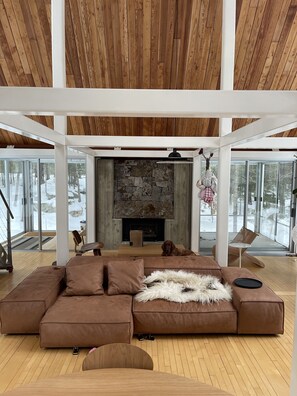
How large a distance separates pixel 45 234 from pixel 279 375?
6.47 meters

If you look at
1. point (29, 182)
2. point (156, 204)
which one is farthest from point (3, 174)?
point (156, 204)

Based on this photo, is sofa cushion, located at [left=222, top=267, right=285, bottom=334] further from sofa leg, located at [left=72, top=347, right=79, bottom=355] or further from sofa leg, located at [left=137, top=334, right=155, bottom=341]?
sofa leg, located at [left=72, top=347, right=79, bottom=355]

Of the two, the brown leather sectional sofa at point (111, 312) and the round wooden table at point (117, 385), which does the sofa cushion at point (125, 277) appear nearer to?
the brown leather sectional sofa at point (111, 312)

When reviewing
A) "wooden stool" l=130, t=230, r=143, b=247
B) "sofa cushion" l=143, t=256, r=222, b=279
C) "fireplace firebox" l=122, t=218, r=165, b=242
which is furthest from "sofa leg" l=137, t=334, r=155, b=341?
"fireplace firebox" l=122, t=218, r=165, b=242

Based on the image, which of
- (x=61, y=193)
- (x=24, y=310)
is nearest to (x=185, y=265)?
(x=61, y=193)

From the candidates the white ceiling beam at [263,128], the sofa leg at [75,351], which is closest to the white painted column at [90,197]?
the white ceiling beam at [263,128]

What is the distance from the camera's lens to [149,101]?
7.13ft

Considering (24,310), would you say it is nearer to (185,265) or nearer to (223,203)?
(185,265)

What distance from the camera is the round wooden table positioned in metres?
1.84

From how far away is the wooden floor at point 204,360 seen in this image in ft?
9.70

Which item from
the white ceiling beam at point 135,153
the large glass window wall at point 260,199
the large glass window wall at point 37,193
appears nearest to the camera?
the white ceiling beam at point 135,153

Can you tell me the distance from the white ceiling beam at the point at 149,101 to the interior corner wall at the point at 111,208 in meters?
6.11

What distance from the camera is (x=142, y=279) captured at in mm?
4285

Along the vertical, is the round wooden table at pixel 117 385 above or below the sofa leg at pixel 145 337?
above
